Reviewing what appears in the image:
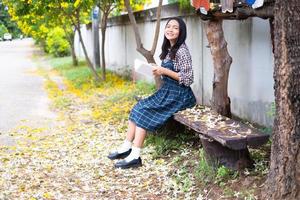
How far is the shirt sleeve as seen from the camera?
541cm

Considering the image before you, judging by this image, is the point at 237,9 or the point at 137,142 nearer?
the point at 237,9

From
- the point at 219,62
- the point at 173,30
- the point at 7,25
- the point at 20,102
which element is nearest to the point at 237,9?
the point at 219,62

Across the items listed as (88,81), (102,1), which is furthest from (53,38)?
(102,1)

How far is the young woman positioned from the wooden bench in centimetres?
45

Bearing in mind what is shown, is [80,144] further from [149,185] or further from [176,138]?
[149,185]

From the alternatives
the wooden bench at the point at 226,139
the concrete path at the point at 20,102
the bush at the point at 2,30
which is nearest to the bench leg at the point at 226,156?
the wooden bench at the point at 226,139

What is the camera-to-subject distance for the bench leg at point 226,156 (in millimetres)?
4488

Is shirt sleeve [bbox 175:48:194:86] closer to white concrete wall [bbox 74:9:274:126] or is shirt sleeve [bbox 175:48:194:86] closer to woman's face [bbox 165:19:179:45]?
woman's face [bbox 165:19:179:45]

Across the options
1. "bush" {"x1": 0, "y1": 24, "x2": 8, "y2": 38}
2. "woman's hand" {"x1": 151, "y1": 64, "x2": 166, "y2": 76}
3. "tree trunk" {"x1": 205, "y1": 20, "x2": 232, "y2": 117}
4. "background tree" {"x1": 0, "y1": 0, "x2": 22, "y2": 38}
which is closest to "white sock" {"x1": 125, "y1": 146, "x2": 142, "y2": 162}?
"woman's hand" {"x1": 151, "y1": 64, "x2": 166, "y2": 76}

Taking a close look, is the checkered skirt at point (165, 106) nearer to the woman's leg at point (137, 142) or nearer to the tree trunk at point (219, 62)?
the woman's leg at point (137, 142)

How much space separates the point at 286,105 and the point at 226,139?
74cm

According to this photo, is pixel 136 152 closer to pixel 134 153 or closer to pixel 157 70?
pixel 134 153

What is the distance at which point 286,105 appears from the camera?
3521 mm

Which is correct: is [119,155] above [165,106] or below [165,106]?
below
